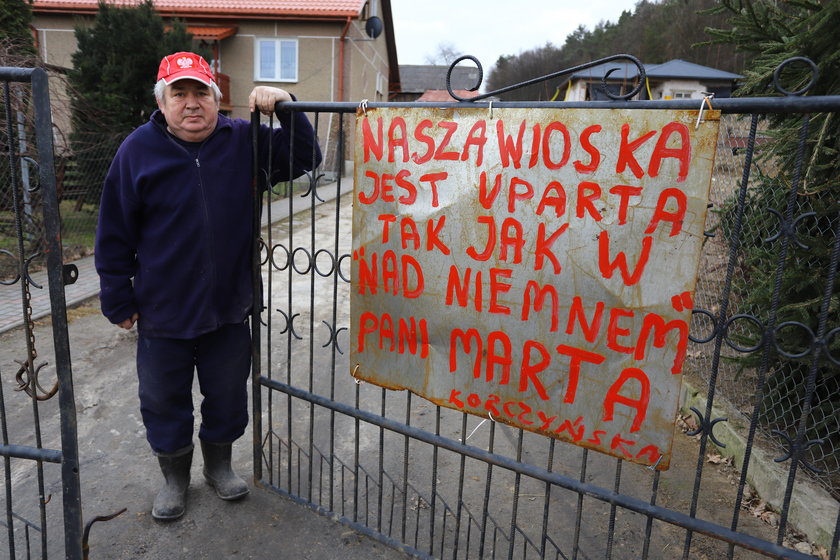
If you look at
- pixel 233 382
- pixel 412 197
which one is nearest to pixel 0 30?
pixel 233 382

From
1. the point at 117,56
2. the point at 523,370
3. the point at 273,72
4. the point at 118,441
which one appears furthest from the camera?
the point at 273,72

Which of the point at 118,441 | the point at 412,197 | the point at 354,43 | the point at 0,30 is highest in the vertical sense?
the point at 354,43

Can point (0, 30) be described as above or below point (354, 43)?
below

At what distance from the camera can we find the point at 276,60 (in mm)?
19047

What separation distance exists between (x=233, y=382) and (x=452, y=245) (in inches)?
51.0

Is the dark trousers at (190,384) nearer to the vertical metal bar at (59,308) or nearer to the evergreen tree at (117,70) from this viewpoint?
the vertical metal bar at (59,308)

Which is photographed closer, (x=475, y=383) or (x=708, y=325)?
(x=475, y=383)

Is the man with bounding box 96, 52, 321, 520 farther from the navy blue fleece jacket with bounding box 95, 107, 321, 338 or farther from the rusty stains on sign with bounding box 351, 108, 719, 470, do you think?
the rusty stains on sign with bounding box 351, 108, 719, 470

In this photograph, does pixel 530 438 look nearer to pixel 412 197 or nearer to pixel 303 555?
pixel 303 555

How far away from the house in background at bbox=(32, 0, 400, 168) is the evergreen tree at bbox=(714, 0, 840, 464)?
1601 cm

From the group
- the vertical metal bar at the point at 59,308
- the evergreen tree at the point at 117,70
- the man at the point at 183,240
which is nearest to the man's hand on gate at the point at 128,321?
the man at the point at 183,240

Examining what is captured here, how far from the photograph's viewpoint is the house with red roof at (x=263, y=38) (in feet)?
59.8

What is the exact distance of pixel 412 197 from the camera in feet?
7.30

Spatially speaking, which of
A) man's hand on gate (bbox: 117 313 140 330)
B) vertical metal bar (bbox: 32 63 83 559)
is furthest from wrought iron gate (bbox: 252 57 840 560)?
vertical metal bar (bbox: 32 63 83 559)
